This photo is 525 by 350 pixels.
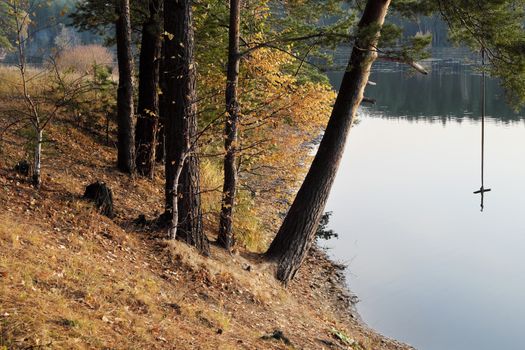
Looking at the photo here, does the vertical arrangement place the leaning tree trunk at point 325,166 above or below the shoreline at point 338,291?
above

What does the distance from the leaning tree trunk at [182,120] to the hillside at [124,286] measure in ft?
1.51

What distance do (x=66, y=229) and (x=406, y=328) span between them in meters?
6.42

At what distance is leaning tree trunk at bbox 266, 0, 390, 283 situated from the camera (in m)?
8.98

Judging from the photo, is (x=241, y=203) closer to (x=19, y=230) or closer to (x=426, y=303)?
(x=426, y=303)

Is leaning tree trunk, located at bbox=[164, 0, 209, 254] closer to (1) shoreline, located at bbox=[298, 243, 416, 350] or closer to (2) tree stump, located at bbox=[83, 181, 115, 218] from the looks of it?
(2) tree stump, located at bbox=[83, 181, 115, 218]

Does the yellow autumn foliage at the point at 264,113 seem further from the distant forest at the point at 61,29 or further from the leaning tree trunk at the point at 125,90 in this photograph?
the distant forest at the point at 61,29

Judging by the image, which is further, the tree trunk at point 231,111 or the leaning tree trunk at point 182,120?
the tree trunk at point 231,111

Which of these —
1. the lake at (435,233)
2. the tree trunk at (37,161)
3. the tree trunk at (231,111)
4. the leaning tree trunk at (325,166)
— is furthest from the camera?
the lake at (435,233)

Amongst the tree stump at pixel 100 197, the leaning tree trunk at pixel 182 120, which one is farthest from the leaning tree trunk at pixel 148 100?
the leaning tree trunk at pixel 182 120

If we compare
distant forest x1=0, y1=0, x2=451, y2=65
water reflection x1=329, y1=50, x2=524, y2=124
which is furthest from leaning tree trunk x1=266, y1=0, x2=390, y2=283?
water reflection x1=329, y1=50, x2=524, y2=124

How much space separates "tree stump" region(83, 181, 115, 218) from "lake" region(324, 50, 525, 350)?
16.2ft

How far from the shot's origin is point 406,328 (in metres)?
10.7

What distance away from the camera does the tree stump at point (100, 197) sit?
27.3ft

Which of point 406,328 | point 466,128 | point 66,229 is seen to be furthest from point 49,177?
point 466,128
